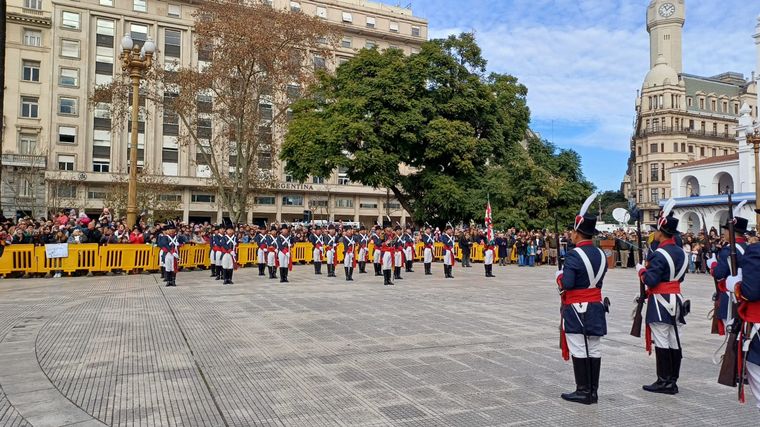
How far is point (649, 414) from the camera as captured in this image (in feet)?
17.0

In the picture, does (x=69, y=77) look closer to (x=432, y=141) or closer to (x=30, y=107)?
(x=30, y=107)

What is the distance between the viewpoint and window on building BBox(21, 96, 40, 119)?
164ft

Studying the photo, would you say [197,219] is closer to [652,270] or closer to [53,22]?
[53,22]

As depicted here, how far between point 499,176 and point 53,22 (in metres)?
44.5

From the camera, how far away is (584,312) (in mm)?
5625

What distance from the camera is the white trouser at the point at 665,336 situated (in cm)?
602

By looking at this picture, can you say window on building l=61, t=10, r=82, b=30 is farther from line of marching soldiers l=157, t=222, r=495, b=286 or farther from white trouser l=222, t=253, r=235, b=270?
white trouser l=222, t=253, r=235, b=270

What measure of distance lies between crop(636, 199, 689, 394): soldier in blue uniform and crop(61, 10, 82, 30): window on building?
58.2 meters

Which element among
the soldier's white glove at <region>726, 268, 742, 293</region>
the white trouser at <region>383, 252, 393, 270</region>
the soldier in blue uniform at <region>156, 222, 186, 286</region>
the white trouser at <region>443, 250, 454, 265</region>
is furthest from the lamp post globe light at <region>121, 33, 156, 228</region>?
the soldier's white glove at <region>726, 268, 742, 293</region>

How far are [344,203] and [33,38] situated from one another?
3392 cm

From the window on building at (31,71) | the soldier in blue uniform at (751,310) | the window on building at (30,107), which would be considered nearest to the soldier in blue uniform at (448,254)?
the soldier in blue uniform at (751,310)

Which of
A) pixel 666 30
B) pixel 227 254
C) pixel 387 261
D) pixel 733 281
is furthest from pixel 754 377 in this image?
pixel 666 30

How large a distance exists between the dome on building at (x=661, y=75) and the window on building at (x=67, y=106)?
265 feet

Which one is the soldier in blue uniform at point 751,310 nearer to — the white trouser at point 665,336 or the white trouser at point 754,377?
the white trouser at point 754,377
